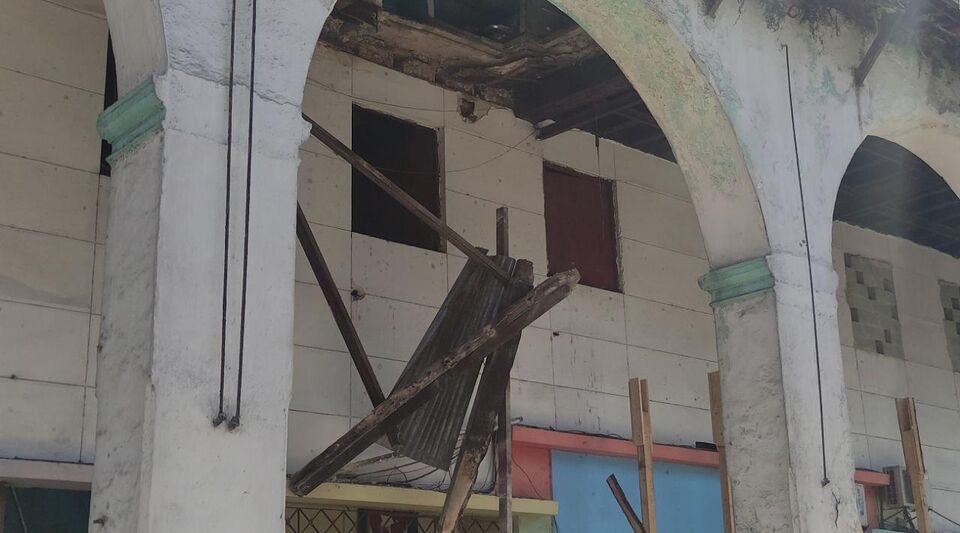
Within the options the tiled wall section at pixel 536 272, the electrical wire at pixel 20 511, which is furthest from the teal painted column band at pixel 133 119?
the tiled wall section at pixel 536 272

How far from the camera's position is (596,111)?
8961 millimetres

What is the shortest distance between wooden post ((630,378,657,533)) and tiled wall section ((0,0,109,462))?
3318 millimetres

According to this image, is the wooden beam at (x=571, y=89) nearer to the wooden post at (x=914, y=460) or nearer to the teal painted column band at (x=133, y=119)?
the wooden post at (x=914, y=460)

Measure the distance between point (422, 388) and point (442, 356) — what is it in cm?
33

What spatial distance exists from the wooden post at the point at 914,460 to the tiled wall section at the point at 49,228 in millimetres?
5332

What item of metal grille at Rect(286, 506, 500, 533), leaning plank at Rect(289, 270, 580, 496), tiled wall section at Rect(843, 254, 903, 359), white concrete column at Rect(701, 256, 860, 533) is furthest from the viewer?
tiled wall section at Rect(843, 254, 903, 359)

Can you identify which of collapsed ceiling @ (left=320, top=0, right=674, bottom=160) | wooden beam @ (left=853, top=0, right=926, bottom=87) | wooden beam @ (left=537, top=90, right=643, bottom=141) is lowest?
wooden beam @ (left=853, top=0, right=926, bottom=87)

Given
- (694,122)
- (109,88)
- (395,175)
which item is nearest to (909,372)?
(395,175)

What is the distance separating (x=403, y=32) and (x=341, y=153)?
1.50 m

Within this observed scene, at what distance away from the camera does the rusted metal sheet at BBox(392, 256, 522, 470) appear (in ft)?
22.6

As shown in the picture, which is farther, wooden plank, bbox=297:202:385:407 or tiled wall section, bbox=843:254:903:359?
tiled wall section, bbox=843:254:903:359

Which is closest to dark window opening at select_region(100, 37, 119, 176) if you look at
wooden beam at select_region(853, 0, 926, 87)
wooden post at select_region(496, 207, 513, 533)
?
wooden post at select_region(496, 207, 513, 533)

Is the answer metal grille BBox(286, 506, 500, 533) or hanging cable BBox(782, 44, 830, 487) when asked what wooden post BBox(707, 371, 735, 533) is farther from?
hanging cable BBox(782, 44, 830, 487)

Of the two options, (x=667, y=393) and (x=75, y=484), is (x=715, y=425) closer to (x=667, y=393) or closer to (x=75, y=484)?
(x=667, y=393)
